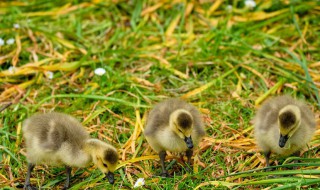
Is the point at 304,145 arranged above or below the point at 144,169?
above

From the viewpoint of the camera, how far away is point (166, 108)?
4.11m

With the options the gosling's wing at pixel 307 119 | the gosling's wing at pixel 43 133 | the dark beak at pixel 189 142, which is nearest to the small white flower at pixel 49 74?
the gosling's wing at pixel 43 133

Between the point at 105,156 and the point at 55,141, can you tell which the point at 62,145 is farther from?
the point at 105,156

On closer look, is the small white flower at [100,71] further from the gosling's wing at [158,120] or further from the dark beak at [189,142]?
the dark beak at [189,142]

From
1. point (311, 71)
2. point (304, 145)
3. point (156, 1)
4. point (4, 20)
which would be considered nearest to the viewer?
point (304, 145)

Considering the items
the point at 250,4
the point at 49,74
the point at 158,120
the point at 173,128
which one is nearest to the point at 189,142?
the point at 173,128

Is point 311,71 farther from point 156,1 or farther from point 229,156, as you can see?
point 156,1

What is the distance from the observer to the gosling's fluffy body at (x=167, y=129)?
4.00 meters

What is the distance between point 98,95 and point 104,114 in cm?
20

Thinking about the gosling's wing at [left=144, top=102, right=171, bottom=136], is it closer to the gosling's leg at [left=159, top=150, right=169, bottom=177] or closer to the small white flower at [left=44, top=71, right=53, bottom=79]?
the gosling's leg at [left=159, top=150, right=169, bottom=177]

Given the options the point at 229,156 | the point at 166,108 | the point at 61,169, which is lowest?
the point at 61,169

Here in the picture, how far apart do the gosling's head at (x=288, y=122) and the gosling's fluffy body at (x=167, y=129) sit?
51cm

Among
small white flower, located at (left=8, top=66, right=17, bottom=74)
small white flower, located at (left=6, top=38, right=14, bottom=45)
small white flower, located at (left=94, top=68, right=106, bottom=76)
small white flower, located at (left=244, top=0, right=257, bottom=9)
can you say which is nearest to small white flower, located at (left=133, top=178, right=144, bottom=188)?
small white flower, located at (left=94, top=68, right=106, bottom=76)

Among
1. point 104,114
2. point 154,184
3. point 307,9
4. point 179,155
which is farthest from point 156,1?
point 154,184
